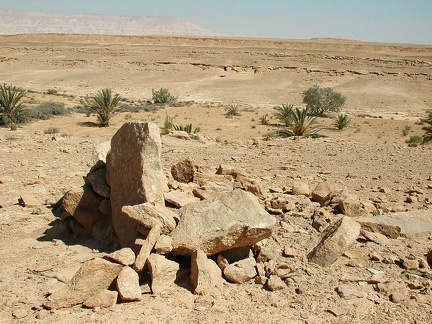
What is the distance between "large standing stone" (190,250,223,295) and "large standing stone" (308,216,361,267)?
0.96 m

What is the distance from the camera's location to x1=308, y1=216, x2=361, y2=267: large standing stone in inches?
165

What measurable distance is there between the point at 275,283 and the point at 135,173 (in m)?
1.82

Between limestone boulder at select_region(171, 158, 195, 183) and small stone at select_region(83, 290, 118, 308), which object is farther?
limestone boulder at select_region(171, 158, 195, 183)

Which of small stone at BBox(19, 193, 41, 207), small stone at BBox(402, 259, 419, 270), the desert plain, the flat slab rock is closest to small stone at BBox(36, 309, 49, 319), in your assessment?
the desert plain

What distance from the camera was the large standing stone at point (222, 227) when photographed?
394 cm

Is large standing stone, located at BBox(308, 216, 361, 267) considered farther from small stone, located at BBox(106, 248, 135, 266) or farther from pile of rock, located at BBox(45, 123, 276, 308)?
small stone, located at BBox(106, 248, 135, 266)

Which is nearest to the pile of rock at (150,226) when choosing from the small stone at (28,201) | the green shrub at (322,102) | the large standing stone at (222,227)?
the large standing stone at (222,227)

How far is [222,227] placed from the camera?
397 centimetres

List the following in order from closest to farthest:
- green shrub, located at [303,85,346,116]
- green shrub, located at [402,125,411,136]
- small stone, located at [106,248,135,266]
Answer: small stone, located at [106,248,135,266]
green shrub, located at [402,125,411,136]
green shrub, located at [303,85,346,116]

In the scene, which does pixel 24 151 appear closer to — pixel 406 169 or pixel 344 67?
pixel 406 169

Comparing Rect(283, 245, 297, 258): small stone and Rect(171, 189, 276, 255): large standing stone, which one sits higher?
Rect(171, 189, 276, 255): large standing stone

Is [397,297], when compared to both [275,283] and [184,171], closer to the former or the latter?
[275,283]

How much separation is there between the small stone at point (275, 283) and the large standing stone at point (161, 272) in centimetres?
81

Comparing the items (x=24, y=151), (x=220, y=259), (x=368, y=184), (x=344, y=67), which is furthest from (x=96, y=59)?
(x=220, y=259)
